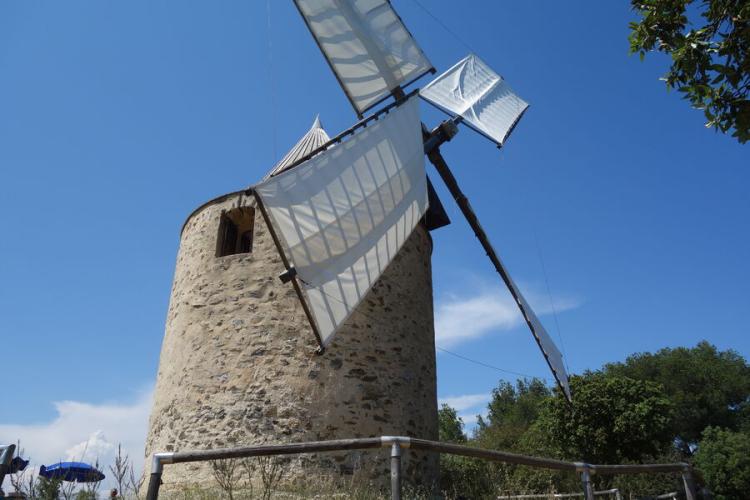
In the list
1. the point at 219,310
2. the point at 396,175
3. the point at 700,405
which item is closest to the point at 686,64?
the point at 396,175

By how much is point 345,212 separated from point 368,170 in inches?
33.4

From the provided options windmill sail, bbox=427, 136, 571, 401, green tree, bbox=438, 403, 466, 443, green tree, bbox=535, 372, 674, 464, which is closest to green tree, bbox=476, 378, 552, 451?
green tree, bbox=438, 403, 466, 443

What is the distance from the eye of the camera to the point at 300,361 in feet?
21.4

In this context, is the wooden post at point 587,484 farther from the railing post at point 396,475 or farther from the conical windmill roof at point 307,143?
the conical windmill roof at point 307,143

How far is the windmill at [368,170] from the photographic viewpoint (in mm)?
5258

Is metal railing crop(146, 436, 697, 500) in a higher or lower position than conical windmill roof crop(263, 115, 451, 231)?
lower

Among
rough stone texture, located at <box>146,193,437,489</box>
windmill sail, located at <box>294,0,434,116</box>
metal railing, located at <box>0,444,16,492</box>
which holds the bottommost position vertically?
metal railing, located at <box>0,444,16,492</box>

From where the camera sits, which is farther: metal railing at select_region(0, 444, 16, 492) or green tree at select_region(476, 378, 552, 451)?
green tree at select_region(476, 378, 552, 451)

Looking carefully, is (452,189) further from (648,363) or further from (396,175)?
(648,363)

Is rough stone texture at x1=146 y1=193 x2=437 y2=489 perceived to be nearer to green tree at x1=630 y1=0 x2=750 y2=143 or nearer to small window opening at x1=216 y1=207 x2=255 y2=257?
small window opening at x1=216 y1=207 x2=255 y2=257

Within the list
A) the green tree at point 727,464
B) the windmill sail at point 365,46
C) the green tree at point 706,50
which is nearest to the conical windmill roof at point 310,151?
the windmill sail at point 365,46

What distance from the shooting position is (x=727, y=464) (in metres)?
19.1

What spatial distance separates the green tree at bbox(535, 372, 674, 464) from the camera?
15391mm

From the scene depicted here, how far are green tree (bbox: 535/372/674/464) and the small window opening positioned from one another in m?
11.5
